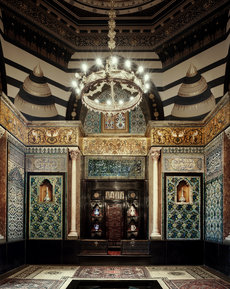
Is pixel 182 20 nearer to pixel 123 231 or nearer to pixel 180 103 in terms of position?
pixel 180 103

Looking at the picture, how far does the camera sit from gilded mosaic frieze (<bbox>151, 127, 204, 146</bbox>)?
989 centimetres

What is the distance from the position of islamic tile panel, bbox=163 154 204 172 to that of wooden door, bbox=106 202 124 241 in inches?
87.4

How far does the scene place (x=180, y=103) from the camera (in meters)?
10.4

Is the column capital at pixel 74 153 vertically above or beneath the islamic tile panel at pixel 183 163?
above

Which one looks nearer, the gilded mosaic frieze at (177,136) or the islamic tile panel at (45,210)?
the islamic tile panel at (45,210)

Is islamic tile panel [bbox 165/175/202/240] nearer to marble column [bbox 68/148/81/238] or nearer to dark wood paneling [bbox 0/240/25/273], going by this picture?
marble column [bbox 68/148/81/238]

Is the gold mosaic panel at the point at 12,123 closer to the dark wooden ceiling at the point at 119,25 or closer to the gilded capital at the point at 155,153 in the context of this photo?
the dark wooden ceiling at the point at 119,25

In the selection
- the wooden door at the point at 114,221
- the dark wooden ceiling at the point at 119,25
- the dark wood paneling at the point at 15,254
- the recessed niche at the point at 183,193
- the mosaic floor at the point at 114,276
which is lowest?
the mosaic floor at the point at 114,276

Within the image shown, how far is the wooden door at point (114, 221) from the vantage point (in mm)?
10930

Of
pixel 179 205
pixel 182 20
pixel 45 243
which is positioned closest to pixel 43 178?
pixel 45 243

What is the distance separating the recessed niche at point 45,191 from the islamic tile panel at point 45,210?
71 mm

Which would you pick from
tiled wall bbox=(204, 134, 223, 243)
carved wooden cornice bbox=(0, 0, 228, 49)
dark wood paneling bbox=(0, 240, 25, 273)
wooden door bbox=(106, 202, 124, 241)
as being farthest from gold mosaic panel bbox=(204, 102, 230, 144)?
dark wood paneling bbox=(0, 240, 25, 273)

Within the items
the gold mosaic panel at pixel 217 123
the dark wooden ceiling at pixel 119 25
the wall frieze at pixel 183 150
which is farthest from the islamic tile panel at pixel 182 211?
the dark wooden ceiling at pixel 119 25

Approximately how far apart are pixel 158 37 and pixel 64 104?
3208 mm
